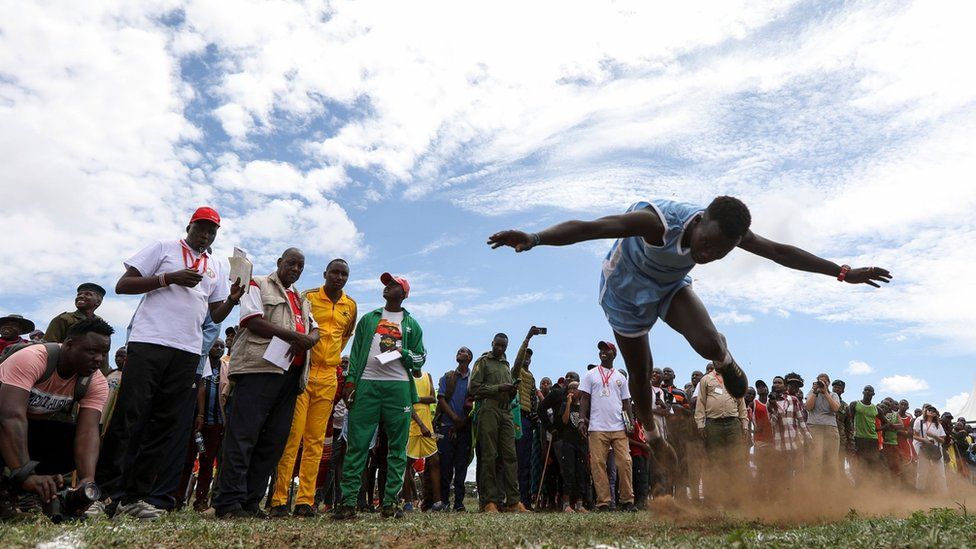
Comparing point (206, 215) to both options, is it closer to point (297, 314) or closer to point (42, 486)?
point (297, 314)

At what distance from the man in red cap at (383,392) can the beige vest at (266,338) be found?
53 centimetres

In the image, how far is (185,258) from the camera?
20.4 ft

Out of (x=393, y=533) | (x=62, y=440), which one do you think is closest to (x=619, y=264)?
(x=393, y=533)

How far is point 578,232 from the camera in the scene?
16.0 ft

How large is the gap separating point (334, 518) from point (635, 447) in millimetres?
7162

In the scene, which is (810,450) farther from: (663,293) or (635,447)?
(663,293)

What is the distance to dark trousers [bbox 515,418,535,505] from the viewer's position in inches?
487

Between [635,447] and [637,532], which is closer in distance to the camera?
[637,532]

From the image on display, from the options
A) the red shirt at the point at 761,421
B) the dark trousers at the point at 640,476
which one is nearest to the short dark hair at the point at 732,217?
the dark trousers at the point at 640,476

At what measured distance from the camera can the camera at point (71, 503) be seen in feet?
15.9

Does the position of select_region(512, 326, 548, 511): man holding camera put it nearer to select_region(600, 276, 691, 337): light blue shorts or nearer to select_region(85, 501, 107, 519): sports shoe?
select_region(600, 276, 691, 337): light blue shorts

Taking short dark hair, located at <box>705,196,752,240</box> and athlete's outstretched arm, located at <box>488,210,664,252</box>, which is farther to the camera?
short dark hair, located at <box>705,196,752,240</box>

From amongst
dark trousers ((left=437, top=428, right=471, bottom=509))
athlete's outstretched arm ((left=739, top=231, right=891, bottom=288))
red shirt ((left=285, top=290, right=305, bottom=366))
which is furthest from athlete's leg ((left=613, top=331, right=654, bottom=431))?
dark trousers ((left=437, top=428, right=471, bottom=509))

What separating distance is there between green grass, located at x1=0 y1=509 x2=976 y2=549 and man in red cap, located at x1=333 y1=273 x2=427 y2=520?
1132mm
